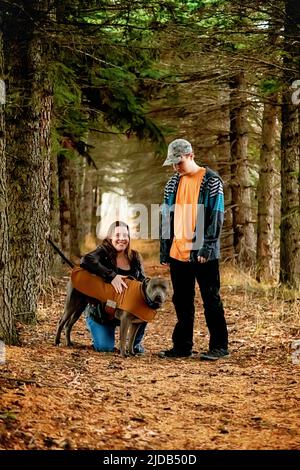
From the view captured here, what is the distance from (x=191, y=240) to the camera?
6.56 m

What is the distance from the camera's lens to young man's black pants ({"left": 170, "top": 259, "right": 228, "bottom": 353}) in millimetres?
6652

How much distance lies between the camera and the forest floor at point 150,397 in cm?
390

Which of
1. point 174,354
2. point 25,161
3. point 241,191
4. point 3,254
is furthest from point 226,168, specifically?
point 3,254

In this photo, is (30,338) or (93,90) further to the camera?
(93,90)

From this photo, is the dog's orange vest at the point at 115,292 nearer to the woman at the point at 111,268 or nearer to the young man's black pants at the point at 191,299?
the woman at the point at 111,268

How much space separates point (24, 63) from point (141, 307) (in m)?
3.78

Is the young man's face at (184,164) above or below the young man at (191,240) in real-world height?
above

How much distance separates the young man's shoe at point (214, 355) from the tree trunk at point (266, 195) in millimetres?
7564

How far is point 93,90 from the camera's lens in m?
12.0

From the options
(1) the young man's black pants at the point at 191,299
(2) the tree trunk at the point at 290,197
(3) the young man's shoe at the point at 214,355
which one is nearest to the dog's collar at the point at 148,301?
(1) the young man's black pants at the point at 191,299

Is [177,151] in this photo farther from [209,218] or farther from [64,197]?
[64,197]

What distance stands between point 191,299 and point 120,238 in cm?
104
